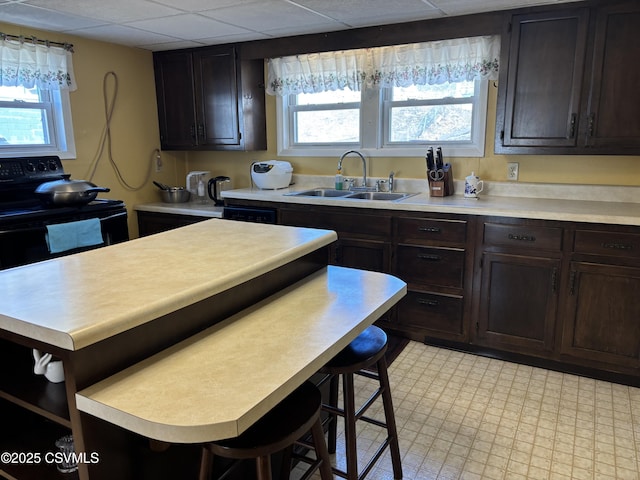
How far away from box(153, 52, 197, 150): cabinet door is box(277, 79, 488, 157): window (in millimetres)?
803

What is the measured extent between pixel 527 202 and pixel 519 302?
0.65 meters

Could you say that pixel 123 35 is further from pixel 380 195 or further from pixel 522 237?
pixel 522 237

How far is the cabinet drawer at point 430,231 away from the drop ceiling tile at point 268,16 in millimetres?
1437

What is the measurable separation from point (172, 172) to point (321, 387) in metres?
3.21

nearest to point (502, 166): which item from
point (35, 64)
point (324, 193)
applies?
point (324, 193)

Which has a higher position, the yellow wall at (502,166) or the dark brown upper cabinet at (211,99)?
the dark brown upper cabinet at (211,99)

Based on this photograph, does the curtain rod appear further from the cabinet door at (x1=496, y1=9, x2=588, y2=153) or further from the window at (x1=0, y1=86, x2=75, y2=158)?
the cabinet door at (x1=496, y1=9, x2=588, y2=153)

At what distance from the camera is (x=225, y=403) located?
1.01m

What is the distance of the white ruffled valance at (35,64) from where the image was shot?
10.4 feet

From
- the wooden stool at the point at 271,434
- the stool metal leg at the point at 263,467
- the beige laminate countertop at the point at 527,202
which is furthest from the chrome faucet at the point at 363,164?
the stool metal leg at the point at 263,467

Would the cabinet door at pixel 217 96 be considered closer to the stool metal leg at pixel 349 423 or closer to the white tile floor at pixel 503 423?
the white tile floor at pixel 503 423

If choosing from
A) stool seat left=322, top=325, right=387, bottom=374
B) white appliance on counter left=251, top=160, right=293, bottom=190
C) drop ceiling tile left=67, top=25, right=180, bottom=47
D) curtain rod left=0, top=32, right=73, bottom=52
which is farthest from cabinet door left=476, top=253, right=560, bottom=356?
curtain rod left=0, top=32, right=73, bottom=52

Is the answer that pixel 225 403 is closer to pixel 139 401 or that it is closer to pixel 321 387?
pixel 139 401

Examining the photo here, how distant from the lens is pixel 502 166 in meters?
3.28
